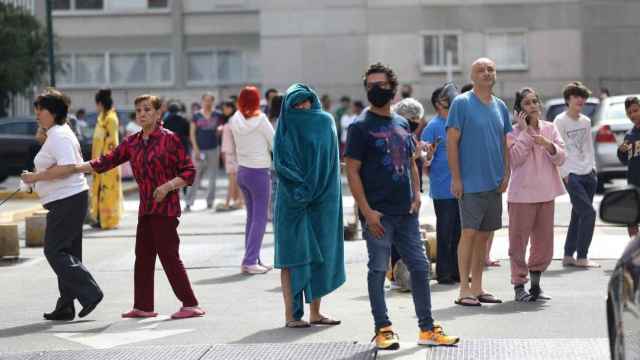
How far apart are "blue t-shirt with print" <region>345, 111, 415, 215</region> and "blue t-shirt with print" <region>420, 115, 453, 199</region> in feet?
10.2

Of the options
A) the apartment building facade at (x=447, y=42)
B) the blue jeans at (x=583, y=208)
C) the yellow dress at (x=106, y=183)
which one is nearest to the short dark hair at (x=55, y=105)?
the blue jeans at (x=583, y=208)

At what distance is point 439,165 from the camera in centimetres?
1214

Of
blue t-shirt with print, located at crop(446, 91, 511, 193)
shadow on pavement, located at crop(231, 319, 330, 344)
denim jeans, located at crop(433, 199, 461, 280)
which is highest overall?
blue t-shirt with print, located at crop(446, 91, 511, 193)

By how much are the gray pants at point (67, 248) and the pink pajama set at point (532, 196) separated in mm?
3218

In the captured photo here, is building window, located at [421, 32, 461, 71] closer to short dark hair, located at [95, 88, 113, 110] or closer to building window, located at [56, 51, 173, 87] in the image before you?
building window, located at [56, 51, 173, 87]

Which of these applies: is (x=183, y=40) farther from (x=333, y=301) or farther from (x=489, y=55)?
(x=333, y=301)

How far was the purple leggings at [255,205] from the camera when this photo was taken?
1334 cm

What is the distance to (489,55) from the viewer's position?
45438 mm

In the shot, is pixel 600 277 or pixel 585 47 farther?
pixel 585 47

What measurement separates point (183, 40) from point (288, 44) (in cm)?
837

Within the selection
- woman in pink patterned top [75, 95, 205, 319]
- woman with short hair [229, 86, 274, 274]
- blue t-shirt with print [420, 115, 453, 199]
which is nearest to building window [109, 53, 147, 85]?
woman with short hair [229, 86, 274, 274]

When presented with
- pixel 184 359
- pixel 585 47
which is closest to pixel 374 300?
pixel 184 359

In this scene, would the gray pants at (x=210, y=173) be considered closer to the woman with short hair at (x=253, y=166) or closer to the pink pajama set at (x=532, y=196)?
the woman with short hair at (x=253, y=166)

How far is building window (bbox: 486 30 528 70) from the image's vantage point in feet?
148
